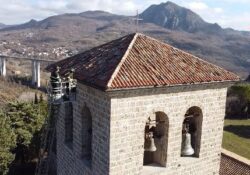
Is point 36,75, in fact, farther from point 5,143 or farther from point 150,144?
point 150,144

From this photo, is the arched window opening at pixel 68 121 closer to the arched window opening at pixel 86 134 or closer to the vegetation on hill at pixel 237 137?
the arched window opening at pixel 86 134

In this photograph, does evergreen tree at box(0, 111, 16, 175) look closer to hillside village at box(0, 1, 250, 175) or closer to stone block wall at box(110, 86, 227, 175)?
A: hillside village at box(0, 1, 250, 175)

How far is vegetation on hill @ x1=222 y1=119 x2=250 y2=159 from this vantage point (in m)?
32.6

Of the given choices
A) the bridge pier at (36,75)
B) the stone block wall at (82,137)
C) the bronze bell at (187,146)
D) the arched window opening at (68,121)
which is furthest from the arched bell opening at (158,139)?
the bridge pier at (36,75)

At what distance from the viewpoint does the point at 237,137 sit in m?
37.3

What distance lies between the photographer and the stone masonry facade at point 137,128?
7.98 m

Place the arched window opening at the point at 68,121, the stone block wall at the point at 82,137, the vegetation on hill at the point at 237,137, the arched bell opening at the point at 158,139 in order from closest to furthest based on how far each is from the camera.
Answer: the stone block wall at the point at 82,137 < the arched bell opening at the point at 158,139 < the arched window opening at the point at 68,121 < the vegetation on hill at the point at 237,137

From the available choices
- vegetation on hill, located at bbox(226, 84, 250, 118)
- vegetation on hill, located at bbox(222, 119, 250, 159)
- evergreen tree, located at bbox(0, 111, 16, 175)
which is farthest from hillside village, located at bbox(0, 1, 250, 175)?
Result: vegetation on hill, located at bbox(226, 84, 250, 118)

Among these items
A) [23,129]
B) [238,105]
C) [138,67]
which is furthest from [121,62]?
[238,105]

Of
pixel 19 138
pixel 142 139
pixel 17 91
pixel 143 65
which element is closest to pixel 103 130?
pixel 142 139

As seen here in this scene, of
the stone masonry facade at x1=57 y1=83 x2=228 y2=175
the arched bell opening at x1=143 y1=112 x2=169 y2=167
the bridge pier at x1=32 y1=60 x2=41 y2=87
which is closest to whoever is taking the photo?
the stone masonry facade at x1=57 y1=83 x2=228 y2=175

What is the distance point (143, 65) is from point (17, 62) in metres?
156

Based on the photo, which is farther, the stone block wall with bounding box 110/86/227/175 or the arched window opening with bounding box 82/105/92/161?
the arched window opening with bounding box 82/105/92/161

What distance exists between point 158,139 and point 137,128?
3.82ft
